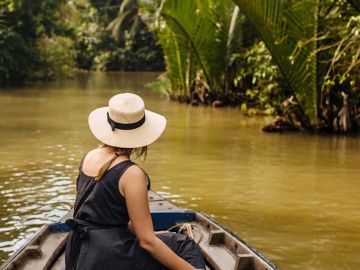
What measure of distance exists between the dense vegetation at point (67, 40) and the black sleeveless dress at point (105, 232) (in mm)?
10324

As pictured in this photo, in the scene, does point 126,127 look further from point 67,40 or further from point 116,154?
point 67,40

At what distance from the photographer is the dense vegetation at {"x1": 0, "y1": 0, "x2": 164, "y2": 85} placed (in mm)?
26875

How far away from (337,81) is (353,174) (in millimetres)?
3836

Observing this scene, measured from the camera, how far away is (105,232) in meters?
3.36

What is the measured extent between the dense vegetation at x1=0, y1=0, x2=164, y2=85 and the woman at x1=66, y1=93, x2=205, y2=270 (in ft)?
33.6

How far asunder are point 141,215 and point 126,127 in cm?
44

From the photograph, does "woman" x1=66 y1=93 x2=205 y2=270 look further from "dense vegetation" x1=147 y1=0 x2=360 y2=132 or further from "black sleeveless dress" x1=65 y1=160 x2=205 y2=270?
"dense vegetation" x1=147 y1=0 x2=360 y2=132

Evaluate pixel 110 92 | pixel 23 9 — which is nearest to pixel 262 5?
pixel 110 92

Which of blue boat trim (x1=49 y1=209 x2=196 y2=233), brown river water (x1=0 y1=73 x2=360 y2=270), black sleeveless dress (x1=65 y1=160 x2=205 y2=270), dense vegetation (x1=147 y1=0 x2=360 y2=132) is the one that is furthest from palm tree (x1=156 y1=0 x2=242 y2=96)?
black sleeveless dress (x1=65 y1=160 x2=205 y2=270)

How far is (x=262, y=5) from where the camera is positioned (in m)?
12.1

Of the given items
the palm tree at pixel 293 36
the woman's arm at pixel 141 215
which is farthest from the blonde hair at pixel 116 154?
the palm tree at pixel 293 36

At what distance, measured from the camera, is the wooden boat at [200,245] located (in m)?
3.97

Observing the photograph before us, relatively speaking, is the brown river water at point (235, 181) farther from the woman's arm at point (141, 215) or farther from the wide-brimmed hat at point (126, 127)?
the wide-brimmed hat at point (126, 127)

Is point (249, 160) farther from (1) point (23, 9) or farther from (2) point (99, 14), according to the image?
(2) point (99, 14)
